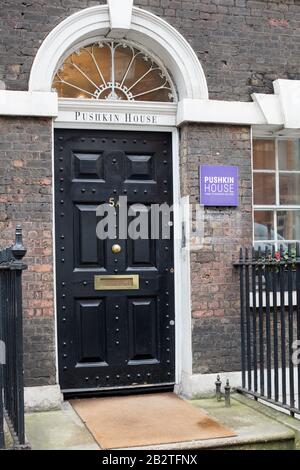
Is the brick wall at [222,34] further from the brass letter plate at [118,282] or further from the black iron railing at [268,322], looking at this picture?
the brass letter plate at [118,282]

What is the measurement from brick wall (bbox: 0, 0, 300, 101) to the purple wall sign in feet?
2.52

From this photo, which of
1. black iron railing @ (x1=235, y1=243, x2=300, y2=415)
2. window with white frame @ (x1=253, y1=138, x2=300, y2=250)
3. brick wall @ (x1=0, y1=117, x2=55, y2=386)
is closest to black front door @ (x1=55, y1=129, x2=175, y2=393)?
brick wall @ (x1=0, y1=117, x2=55, y2=386)

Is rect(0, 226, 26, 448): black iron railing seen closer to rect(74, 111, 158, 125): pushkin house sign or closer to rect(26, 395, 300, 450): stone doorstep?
rect(26, 395, 300, 450): stone doorstep

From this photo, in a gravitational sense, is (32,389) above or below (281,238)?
below

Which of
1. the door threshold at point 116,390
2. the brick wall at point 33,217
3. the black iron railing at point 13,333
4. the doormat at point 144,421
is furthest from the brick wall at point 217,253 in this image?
the black iron railing at point 13,333

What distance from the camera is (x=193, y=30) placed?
6527mm

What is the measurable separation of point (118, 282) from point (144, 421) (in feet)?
4.83

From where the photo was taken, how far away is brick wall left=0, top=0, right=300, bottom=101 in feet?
19.9

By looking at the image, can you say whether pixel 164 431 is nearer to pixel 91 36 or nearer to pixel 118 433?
pixel 118 433

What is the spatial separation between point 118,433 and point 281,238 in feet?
9.78

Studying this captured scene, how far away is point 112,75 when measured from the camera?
6.53 m

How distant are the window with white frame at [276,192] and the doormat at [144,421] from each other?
204 centimetres

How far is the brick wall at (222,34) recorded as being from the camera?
608 centimetres

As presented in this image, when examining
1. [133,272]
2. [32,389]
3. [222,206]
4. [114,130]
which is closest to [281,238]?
[222,206]
